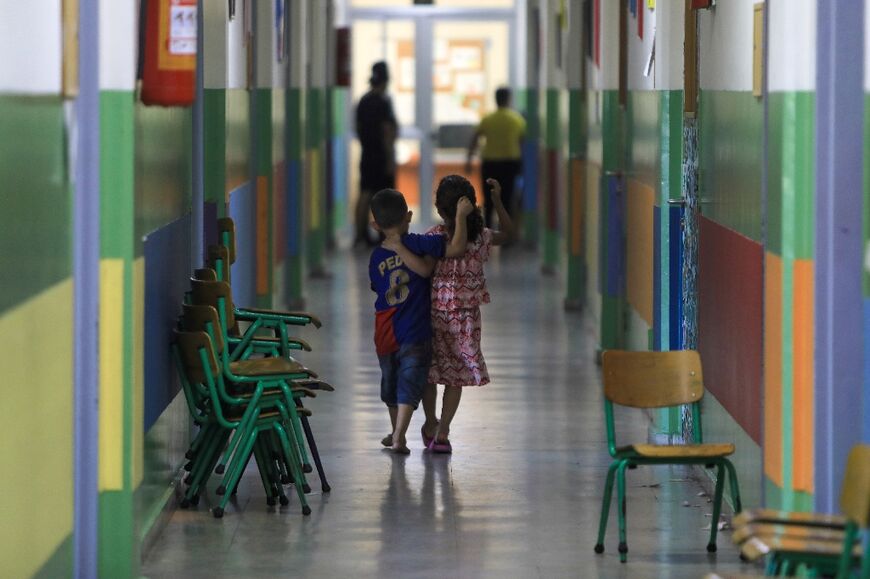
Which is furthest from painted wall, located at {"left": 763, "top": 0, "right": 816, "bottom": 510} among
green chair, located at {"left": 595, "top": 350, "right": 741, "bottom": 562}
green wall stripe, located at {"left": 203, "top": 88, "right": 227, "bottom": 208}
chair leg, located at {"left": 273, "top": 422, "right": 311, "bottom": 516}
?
green wall stripe, located at {"left": 203, "top": 88, "right": 227, "bottom": 208}

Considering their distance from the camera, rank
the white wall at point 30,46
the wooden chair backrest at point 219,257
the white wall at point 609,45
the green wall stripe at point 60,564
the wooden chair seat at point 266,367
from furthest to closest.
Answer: the white wall at point 609,45 → the wooden chair backrest at point 219,257 → the wooden chair seat at point 266,367 → the green wall stripe at point 60,564 → the white wall at point 30,46

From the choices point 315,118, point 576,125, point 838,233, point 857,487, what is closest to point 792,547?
point 857,487

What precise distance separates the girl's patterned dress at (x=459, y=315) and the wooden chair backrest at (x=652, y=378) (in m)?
1.44

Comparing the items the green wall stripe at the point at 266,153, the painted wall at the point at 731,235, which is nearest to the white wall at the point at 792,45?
the painted wall at the point at 731,235

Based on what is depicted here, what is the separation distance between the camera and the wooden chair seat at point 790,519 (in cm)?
431

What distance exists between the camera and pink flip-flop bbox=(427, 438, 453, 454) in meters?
7.42

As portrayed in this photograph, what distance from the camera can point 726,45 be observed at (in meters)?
6.39

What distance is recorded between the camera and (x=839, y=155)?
4824mm

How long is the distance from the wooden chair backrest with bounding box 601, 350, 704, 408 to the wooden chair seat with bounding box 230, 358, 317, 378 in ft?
3.90

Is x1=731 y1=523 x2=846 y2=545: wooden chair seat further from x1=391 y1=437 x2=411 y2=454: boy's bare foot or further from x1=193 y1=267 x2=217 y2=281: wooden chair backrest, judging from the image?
x1=391 y1=437 x2=411 y2=454: boy's bare foot

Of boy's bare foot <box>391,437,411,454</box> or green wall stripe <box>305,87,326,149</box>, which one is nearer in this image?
boy's bare foot <box>391,437,411,454</box>

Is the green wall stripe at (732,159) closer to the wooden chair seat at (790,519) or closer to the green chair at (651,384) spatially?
the green chair at (651,384)

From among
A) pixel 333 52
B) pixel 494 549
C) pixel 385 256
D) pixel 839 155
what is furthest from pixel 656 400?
pixel 333 52

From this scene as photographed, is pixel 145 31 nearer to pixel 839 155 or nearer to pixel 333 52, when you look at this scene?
pixel 839 155
